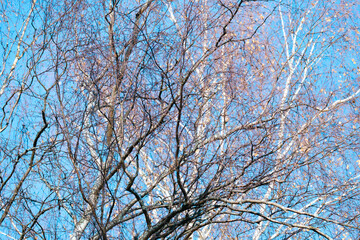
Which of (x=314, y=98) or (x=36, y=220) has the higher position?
(x=314, y=98)

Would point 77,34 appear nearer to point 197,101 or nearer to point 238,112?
point 197,101

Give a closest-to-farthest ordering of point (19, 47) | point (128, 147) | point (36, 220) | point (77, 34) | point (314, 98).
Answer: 1. point (128, 147)
2. point (36, 220)
3. point (77, 34)
4. point (314, 98)
5. point (19, 47)

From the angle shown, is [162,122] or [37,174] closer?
[162,122]

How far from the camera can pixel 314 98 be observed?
571 centimetres

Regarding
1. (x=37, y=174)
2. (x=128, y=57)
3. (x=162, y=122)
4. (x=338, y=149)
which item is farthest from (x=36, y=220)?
(x=338, y=149)

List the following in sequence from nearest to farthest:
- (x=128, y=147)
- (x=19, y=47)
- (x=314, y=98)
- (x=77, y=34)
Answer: (x=128, y=147) < (x=77, y=34) < (x=314, y=98) < (x=19, y=47)

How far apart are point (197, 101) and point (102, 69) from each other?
45.5 inches

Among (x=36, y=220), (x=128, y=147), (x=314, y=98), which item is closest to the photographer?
(x=128, y=147)

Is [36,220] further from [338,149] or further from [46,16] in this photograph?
[338,149]

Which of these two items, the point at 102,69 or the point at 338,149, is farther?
the point at 338,149

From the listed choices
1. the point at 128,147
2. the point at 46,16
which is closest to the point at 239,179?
the point at 128,147

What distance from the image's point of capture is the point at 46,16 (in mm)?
5094

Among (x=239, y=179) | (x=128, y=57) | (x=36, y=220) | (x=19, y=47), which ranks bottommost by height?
(x=36, y=220)

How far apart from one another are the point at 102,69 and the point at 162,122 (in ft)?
3.03
